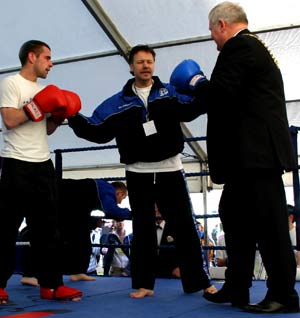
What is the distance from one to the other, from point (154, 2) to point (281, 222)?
3404 mm

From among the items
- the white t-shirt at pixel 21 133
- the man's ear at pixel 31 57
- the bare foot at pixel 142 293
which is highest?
the man's ear at pixel 31 57

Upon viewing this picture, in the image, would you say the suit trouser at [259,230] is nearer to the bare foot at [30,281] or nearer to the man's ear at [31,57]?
the man's ear at [31,57]

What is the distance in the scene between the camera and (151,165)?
2.58 metres

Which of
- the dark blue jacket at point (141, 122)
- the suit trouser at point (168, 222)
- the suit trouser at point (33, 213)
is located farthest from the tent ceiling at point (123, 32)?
the suit trouser at point (33, 213)

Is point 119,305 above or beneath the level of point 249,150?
beneath

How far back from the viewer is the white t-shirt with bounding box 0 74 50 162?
7.64 ft

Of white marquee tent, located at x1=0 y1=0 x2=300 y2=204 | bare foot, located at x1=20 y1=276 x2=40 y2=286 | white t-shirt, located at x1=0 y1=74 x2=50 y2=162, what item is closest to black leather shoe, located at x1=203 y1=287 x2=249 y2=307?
white t-shirt, located at x1=0 y1=74 x2=50 y2=162

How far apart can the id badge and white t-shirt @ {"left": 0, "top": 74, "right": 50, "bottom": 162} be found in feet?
1.63

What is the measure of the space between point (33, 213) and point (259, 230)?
104 cm

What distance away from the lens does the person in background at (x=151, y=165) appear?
101 inches

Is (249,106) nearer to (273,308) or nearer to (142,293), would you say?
(273,308)

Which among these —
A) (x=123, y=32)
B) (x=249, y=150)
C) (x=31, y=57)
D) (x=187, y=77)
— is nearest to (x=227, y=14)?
(x=187, y=77)

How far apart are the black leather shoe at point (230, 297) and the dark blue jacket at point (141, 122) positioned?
72 cm

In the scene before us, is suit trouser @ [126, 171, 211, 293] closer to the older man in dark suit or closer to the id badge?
the id badge
